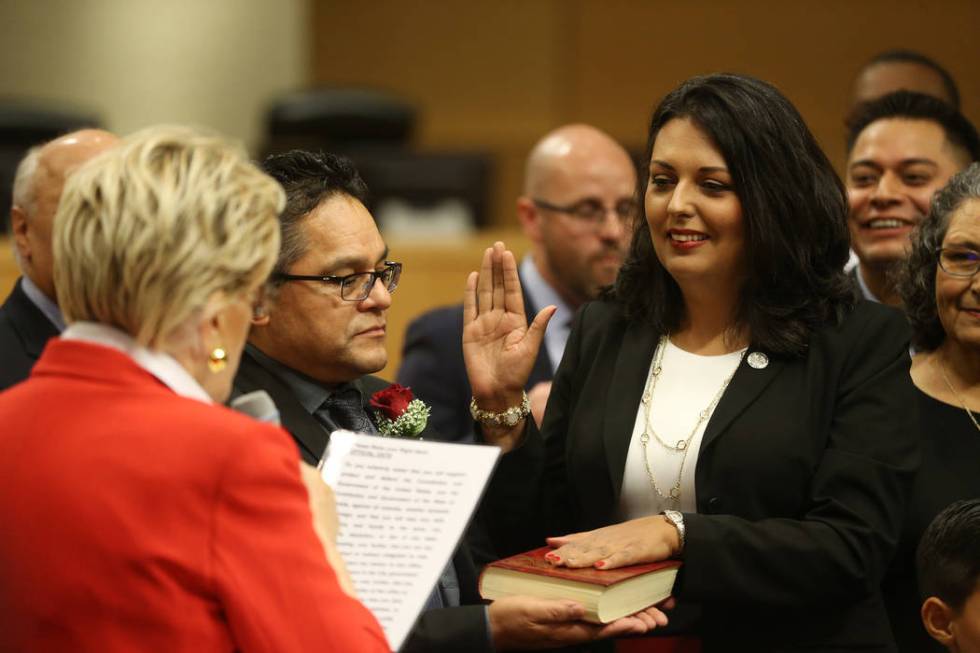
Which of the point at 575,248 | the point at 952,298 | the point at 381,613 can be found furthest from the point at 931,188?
the point at 381,613

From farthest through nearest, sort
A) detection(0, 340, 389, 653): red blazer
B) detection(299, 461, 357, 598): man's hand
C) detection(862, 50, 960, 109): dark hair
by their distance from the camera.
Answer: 1. detection(862, 50, 960, 109): dark hair
2. detection(299, 461, 357, 598): man's hand
3. detection(0, 340, 389, 653): red blazer

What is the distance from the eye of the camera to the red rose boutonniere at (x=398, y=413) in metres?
2.23

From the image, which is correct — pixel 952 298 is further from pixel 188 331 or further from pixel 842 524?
pixel 188 331

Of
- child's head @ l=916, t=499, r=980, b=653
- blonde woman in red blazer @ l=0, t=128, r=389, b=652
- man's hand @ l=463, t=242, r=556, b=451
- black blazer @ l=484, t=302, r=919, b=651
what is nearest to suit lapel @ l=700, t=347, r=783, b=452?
black blazer @ l=484, t=302, r=919, b=651

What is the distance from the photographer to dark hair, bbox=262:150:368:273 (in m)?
2.24

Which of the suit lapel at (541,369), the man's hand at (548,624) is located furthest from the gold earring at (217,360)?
the suit lapel at (541,369)

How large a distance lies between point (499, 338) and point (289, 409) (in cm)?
39

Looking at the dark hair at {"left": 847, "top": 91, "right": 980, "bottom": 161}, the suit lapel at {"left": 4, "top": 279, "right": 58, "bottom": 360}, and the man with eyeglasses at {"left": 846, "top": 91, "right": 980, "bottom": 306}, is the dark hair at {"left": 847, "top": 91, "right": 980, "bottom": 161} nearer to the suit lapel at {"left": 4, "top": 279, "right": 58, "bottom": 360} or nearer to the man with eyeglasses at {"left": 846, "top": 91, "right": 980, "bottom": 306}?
the man with eyeglasses at {"left": 846, "top": 91, "right": 980, "bottom": 306}


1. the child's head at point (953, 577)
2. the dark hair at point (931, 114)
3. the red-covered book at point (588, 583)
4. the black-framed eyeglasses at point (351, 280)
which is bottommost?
the child's head at point (953, 577)

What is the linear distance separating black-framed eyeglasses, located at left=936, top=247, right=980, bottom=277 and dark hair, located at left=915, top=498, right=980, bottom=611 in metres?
0.51

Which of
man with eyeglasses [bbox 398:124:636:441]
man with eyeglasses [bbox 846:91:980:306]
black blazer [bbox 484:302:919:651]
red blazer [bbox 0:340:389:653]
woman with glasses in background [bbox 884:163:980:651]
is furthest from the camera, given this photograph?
man with eyeglasses [bbox 398:124:636:441]

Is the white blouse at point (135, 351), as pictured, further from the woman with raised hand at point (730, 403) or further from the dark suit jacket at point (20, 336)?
the dark suit jacket at point (20, 336)

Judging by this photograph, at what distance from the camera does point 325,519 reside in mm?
1549

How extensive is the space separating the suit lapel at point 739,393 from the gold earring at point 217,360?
94cm
